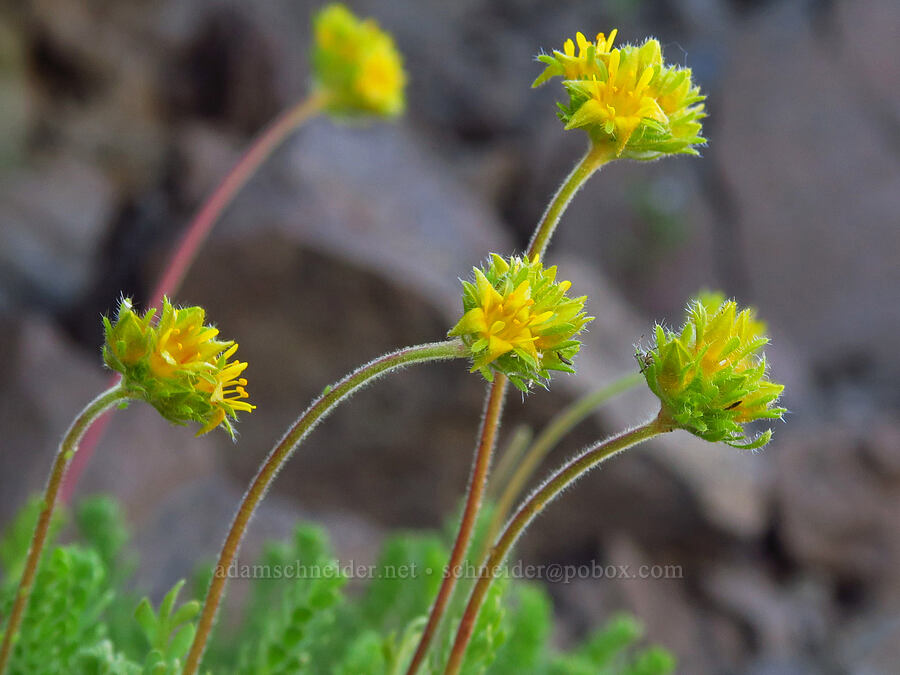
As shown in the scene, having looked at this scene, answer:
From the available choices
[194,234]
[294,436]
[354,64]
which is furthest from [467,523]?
[354,64]

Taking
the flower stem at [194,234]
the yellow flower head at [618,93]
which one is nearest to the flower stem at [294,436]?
the yellow flower head at [618,93]

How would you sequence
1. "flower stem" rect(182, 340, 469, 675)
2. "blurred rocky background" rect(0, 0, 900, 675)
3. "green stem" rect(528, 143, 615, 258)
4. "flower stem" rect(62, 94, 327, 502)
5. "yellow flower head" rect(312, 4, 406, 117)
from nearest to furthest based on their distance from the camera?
"flower stem" rect(182, 340, 469, 675) → "green stem" rect(528, 143, 615, 258) → "flower stem" rect(62, 94, 327, 502) → "yellow flower head" rect(312, 4, 406, 117) → "blurred rocky background" rect(0, 0, 900, 675)

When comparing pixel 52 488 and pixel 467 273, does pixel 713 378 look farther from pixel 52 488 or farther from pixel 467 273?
pixel 467 273

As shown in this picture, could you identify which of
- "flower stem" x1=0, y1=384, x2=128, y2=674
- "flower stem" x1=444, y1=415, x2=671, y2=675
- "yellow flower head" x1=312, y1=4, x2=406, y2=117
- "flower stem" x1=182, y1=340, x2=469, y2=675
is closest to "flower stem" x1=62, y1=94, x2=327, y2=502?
"yellow flower head" x1=312, y1=4, x2=406, y2=117

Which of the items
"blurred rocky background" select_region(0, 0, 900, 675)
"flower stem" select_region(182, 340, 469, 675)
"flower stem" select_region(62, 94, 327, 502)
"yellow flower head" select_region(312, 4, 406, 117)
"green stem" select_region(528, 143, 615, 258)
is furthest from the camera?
"blurred rocky background" select_region(0, 0, 900, 675)

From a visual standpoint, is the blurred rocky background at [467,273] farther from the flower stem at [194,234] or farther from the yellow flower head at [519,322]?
the flower stem at [194,234]

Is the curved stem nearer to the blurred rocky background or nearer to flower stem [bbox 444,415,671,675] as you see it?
flower stem [bbox 444,415,671,675]
